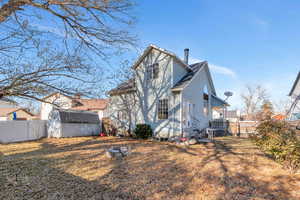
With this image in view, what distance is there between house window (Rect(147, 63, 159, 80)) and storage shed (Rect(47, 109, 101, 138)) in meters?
7.05

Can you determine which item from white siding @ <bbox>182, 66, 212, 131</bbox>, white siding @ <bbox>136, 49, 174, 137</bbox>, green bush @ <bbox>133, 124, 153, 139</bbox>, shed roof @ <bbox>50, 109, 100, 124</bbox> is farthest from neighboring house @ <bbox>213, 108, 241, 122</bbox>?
shed roof @ <bbox>50, 109, 100, 124</bbox>

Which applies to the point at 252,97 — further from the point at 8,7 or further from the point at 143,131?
the point at 8,7

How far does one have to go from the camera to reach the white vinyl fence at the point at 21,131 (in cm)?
1108

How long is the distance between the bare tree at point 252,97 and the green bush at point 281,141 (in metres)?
36.2

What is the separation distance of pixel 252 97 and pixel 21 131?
A: 43.0 m

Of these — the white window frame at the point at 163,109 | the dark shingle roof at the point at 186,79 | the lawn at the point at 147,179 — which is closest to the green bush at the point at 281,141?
the lawn at the point at 147,179

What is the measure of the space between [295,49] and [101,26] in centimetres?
1684

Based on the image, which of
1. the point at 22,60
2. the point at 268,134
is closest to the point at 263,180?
the point at 268,134

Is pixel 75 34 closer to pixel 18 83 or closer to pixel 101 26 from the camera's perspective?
pixel 101 26

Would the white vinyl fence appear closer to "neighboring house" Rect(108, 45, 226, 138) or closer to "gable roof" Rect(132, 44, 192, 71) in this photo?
"neighboring house" Rect(108, 45, 226, 138)

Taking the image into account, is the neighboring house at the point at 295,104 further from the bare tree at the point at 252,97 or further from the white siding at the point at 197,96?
the bare tree at the point at 252,97

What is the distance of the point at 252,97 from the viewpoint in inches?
1532

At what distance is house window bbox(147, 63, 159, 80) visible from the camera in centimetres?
1222

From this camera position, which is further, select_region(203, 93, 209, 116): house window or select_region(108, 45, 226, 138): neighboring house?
select_region(203, 93, 209, 116): house window
